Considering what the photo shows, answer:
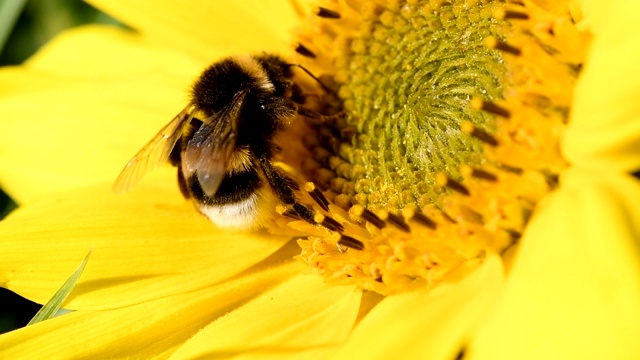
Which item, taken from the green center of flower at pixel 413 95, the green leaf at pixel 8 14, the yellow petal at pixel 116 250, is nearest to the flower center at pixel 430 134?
the green center of flower at pixel 413 95

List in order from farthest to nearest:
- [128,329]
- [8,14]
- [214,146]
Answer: [8,14] → [128,329] → [214,146]

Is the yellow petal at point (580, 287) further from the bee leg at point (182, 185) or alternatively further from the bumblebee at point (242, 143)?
the bee leg at point (182, 185)

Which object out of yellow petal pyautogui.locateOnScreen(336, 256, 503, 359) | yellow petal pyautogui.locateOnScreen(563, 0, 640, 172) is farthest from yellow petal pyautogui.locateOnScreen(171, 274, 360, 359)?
yellow petal pyautogui.locateOnScreen(563, 0, 640, 172)

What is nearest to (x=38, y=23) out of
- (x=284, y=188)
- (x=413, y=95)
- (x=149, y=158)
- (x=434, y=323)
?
(x=149, y=158)

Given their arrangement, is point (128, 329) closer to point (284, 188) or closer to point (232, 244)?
point (232, 244)

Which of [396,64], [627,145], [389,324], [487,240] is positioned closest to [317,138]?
[396,64]

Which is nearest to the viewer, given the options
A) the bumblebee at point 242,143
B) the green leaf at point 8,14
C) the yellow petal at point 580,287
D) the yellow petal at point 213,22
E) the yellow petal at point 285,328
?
the yellow petal at point 580,287
